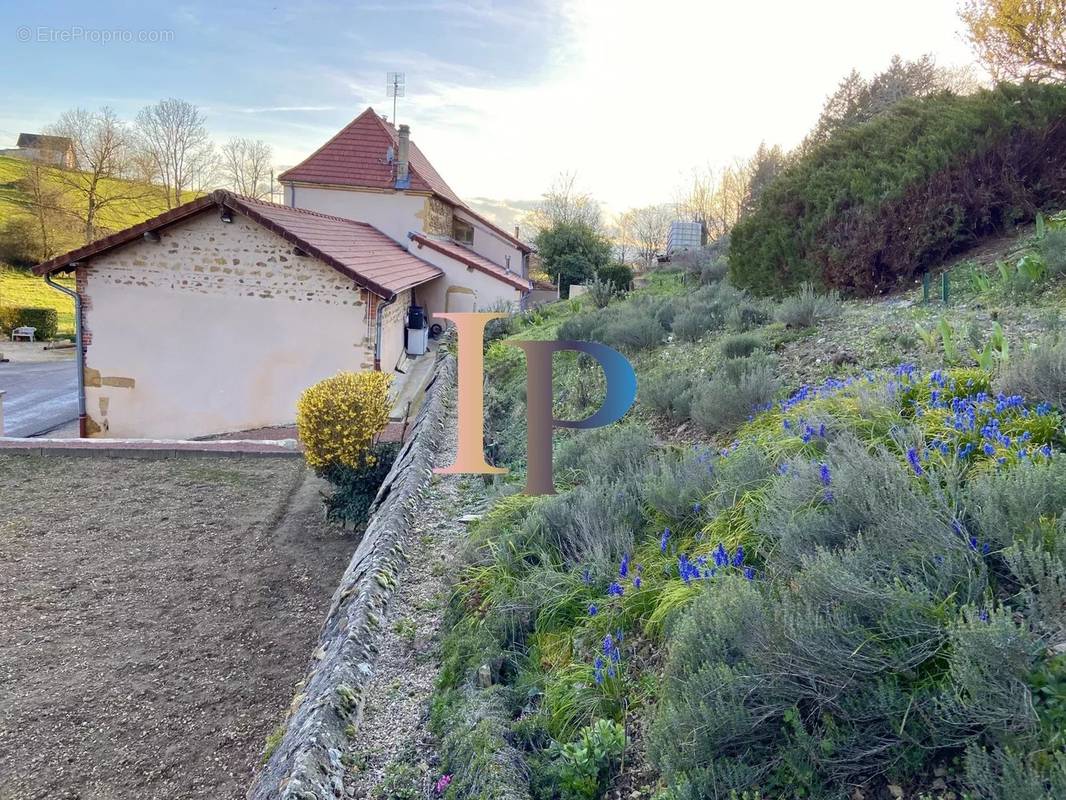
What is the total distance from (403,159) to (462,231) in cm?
553

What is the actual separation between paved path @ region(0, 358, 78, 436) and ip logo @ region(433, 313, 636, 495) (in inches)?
491

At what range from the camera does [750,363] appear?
15.1ft

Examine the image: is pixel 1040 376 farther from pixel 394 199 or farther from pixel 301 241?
pixel 394 199

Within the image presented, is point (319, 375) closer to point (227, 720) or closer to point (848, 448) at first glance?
point (227, 720)

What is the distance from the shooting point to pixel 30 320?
28.4 meters

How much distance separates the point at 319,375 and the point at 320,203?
11.5 meters

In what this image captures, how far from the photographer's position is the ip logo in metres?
4.28

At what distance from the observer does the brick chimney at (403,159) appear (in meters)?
20.5

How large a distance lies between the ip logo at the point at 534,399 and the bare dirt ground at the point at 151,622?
183cm

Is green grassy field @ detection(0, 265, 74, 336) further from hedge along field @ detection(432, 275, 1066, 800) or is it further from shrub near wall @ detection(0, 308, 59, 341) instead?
hedge along field @ detection(432, 275, 1066, 800)

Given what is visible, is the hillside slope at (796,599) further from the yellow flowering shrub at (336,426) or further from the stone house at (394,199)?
the stone house at (394,199)

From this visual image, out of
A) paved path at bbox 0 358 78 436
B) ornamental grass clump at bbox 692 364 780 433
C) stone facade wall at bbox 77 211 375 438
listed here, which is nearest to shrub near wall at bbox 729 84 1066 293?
ornamental grass clump at bbox 692 364 780 433

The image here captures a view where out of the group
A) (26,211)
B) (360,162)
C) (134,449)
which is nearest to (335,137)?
(360,162)

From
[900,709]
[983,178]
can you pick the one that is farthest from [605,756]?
[983,178]
